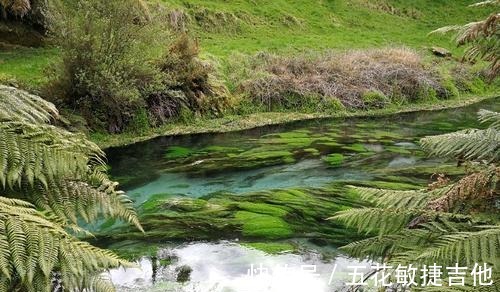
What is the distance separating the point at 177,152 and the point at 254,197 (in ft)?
14.4

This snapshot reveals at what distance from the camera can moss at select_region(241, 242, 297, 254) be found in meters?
9.01

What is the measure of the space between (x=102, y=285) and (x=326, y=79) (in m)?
20.7

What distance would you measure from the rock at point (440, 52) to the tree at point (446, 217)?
98.7 ft

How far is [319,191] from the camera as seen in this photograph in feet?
39.2

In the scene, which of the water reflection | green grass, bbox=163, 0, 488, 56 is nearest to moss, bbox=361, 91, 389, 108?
green grass, bbox=163, 0, 488, 56

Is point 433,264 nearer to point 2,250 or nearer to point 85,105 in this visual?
point 2,250

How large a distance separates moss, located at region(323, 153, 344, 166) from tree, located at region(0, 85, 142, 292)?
1092 centimetres

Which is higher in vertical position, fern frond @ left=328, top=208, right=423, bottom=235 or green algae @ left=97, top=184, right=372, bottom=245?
fern frond @ left=328, top=208, right=423, bottom=235

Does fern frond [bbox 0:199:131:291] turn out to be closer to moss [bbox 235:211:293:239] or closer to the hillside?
moss [bbox 235:211:293:239]

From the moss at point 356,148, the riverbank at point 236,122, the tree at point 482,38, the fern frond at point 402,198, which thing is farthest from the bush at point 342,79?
the tree at point 482,38

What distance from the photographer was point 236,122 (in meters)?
19.4

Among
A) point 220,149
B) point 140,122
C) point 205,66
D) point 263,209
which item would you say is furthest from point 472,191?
point 205,66

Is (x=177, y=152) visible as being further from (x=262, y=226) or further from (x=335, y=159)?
(x=262, y=226)

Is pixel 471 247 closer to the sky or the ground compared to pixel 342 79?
closer to the sky
